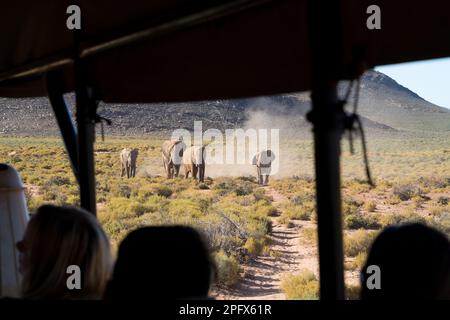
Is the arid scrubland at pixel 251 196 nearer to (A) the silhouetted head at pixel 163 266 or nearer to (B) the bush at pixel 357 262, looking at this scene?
(B) the bush at pixel 357 262

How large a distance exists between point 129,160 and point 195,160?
3342mm

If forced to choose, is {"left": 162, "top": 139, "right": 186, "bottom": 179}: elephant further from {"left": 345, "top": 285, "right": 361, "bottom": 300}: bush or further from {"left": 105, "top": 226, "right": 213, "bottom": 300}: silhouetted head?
{"left": 105, "top": 226, "right": 213, "bottom": 300}: silhouetted head

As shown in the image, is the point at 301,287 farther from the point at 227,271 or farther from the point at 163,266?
the point at 163,266

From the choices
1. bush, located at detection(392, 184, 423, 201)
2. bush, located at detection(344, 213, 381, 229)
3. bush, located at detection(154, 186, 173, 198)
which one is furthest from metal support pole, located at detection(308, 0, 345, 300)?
bush, located at detection(154, 186, 173, 198)

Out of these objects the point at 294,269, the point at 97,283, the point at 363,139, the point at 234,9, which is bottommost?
the point at 294,269

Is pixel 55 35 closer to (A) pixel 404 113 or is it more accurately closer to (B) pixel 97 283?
(B) pixel 97 283

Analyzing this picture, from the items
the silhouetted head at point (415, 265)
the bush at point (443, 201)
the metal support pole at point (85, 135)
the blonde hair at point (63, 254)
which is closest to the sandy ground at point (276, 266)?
the bush at point (443, 201)

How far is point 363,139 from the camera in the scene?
1.55 m

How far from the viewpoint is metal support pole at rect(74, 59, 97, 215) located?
2631 mm

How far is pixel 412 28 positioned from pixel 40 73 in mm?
2144

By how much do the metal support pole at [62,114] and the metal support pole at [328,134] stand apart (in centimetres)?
177

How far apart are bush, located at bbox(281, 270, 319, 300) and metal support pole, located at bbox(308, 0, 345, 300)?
7.93 m

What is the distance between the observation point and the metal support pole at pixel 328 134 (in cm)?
145
